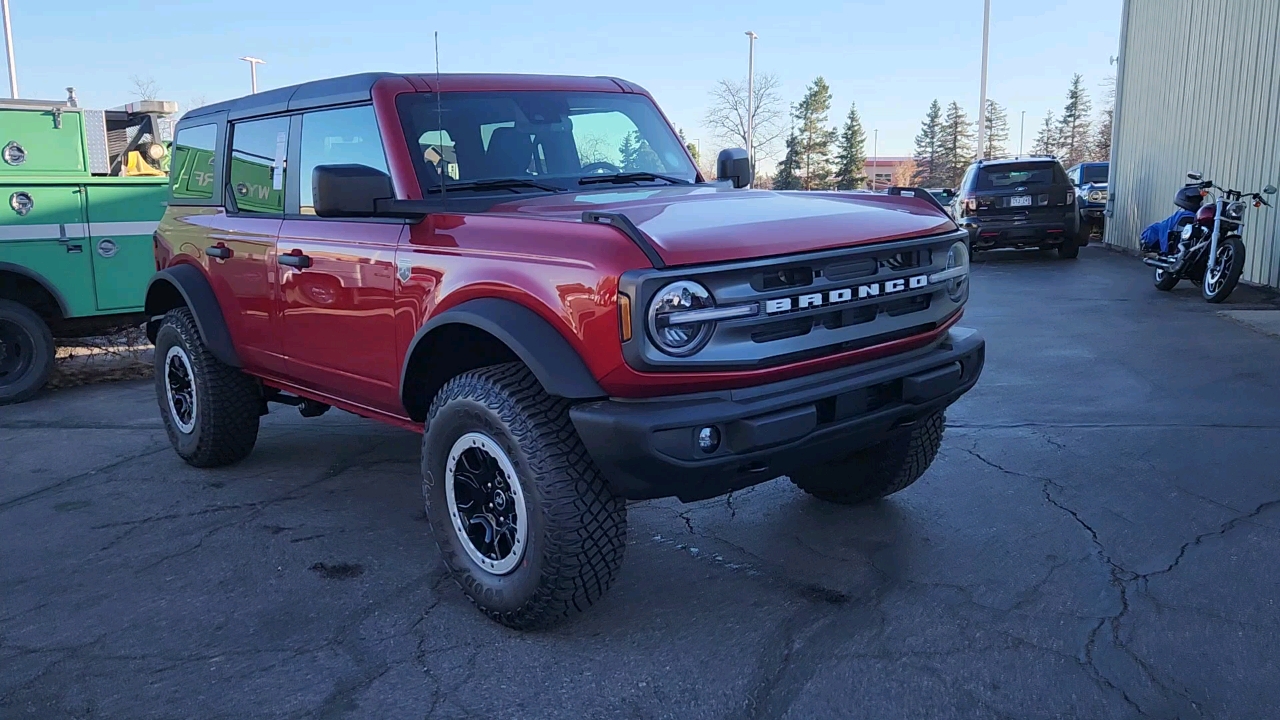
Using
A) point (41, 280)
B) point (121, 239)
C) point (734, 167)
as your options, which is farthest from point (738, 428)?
point (121, 239)

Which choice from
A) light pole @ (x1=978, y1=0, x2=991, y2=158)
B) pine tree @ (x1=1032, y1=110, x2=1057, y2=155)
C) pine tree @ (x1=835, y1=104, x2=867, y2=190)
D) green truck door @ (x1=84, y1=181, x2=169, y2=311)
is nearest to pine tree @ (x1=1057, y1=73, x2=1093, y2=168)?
pine tree @ (x1=1032, y1=110, x2=1057, y2=155)

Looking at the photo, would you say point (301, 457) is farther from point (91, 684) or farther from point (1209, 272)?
point (1209, 272)

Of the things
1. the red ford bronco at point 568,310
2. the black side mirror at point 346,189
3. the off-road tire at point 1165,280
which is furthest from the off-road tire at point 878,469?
the off-road tire at point 1165,280

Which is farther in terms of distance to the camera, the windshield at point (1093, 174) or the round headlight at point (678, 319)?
the windshield at point (1093, 174)

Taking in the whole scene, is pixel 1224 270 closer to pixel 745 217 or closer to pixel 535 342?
pixel 745 217

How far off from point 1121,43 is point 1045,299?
29.4ft

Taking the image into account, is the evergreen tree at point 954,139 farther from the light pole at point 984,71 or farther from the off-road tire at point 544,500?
the off-road tire at point 544,500

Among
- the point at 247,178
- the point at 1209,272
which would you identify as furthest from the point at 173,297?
the point at 1209,272

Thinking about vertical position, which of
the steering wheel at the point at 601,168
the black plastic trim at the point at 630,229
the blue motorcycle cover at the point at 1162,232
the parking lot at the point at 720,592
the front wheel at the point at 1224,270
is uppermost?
the steering wheel at the point at 601,168

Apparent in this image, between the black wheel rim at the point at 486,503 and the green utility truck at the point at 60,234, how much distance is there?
19.4 feet

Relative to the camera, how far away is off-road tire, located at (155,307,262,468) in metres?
5.50

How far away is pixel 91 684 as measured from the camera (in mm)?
3324

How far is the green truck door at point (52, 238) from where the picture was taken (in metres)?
7.80

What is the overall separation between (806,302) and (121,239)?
7.07 meters
